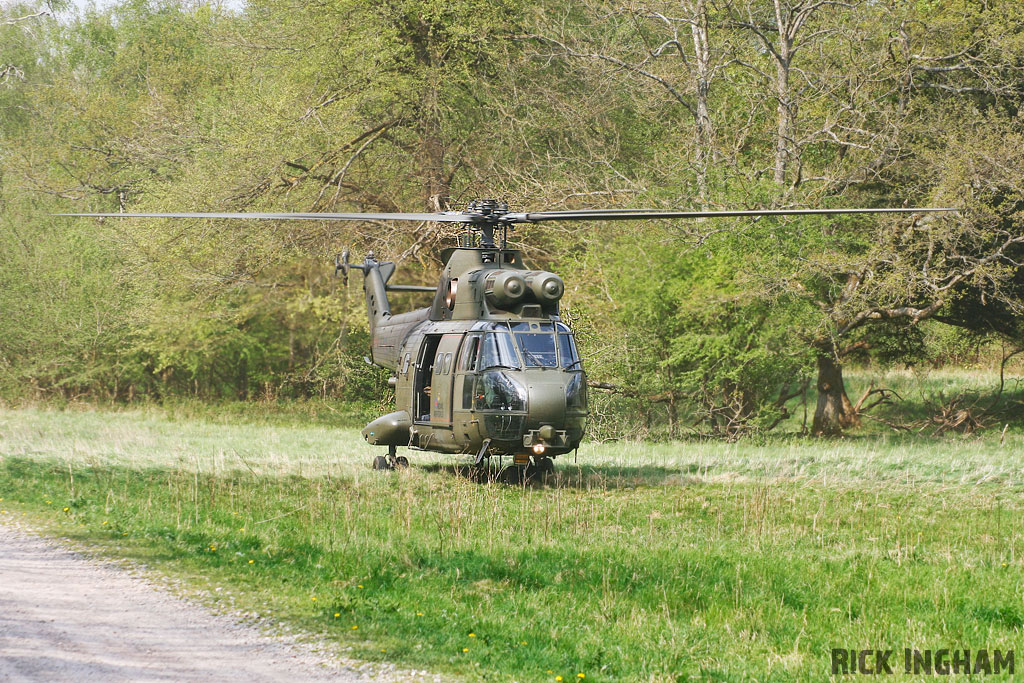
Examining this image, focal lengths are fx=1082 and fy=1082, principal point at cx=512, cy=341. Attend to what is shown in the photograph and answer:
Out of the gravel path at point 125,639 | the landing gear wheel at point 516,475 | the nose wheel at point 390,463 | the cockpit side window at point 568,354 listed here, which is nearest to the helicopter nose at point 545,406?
the cockpit side window at point 568,354

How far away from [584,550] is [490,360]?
4.43m

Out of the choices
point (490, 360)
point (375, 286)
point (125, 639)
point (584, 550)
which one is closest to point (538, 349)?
point (490, 360)

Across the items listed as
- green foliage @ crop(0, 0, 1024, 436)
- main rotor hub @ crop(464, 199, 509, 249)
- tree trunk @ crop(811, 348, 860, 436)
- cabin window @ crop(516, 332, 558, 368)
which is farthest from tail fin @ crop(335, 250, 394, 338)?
tree trunk @ crop(811, 348, 860, 436)

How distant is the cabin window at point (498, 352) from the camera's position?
13938mm

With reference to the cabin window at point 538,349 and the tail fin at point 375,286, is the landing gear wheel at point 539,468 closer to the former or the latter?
the cabin window at point 538,349

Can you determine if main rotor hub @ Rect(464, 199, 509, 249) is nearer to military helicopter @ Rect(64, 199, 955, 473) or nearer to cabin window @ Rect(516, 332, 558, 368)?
military helicopter @ Rect(64, 199, 955, 473)

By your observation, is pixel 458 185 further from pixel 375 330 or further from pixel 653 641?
pixel 653 641

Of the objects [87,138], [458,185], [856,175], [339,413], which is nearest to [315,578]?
[856,175]

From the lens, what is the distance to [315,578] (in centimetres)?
884

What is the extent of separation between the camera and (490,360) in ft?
46.0

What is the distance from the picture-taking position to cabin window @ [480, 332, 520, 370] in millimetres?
13938

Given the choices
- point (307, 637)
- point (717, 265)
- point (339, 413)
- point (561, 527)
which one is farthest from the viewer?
point (339, 413)

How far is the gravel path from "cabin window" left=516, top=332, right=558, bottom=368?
6291 millimetres

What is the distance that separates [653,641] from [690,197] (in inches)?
658
